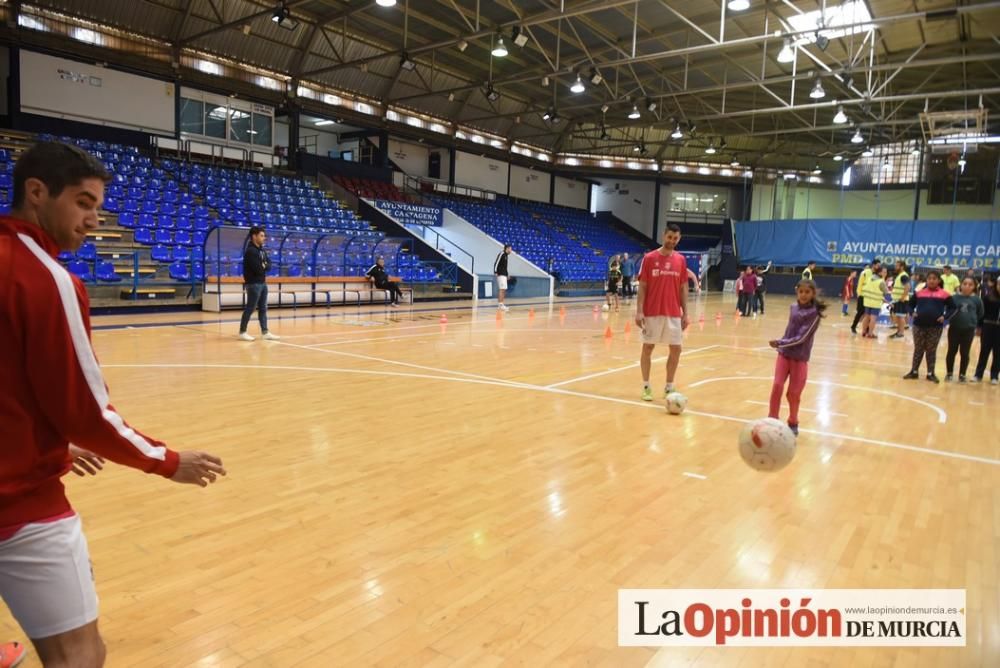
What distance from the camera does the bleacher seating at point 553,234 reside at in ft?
96.6

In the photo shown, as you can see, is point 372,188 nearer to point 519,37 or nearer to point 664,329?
point 519,37

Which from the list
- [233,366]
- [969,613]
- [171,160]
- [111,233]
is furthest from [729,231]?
[969,613]

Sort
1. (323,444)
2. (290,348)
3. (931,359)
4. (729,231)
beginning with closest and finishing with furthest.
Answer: (323,444), (931,359), (290,348), (729,231)

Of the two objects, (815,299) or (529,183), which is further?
(529,183)

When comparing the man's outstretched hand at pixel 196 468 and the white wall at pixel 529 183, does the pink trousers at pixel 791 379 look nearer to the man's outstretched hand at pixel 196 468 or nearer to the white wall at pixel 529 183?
the man's outstretched hand at pixel 196 468

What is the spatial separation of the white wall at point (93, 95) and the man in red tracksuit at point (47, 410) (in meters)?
21.7

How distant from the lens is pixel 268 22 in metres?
22.1

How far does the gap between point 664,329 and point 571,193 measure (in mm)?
35736

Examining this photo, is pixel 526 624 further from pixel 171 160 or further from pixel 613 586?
pixel 171 160

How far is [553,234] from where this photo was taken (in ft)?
113

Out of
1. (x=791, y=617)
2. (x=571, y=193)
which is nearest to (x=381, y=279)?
(x=791, y=617)

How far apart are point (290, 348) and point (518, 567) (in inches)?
299

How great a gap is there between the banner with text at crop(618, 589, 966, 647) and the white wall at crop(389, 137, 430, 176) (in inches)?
1177

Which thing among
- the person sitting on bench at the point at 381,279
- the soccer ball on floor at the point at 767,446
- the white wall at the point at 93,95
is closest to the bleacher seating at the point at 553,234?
the person sitting on bench at the point at 381,279
